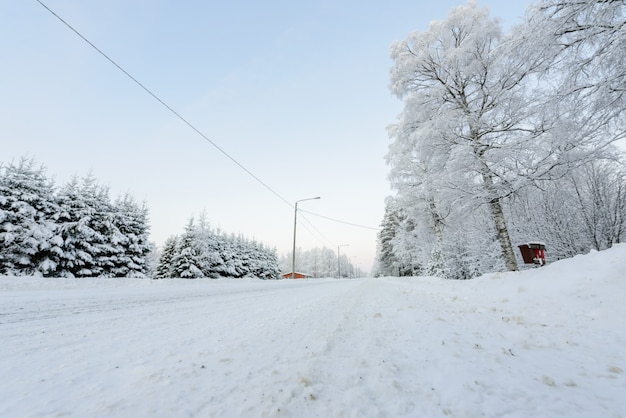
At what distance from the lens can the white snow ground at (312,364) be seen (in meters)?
1.24

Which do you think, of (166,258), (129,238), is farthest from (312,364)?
(166,258)

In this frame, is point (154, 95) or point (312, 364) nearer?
point (312, 364)

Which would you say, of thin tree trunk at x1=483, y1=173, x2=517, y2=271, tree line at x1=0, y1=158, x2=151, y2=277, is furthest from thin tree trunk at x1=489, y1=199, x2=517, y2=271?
tree line at x1=0, y1=158, x2=151, y2=277

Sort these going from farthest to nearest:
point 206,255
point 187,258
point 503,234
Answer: point 206,255 → point 187,258 → point 503,234

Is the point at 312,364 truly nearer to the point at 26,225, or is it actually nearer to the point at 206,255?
the point at 26,225

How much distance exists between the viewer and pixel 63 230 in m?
18.4

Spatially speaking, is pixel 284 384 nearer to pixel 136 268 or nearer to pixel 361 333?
pixel 361 333

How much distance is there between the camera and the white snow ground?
48.6 inches

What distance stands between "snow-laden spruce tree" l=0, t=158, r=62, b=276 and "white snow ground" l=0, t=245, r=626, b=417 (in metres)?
18.5

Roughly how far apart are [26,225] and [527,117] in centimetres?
2544

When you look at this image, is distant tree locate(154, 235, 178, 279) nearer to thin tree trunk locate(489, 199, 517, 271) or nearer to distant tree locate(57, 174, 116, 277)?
distant tree locate(57, 174, 116, 277)

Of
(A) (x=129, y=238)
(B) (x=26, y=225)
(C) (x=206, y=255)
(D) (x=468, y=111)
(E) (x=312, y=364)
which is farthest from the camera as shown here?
(C) (x=206, y=255)

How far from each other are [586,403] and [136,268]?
1111 inches

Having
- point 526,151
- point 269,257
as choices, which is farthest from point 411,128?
point 269,257
